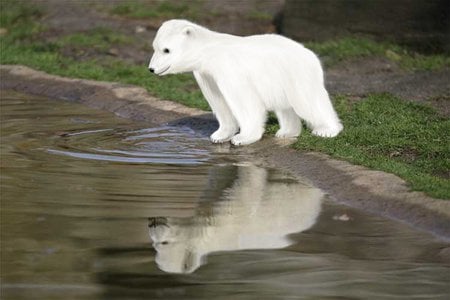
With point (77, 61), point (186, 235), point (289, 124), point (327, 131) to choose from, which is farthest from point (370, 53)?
point (186, 235)

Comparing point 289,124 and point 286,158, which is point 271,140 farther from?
point 286,158

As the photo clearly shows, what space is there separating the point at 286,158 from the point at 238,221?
2425 mm

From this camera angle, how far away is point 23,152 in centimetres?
981

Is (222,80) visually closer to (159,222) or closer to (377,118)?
(377,118)

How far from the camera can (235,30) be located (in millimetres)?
18125

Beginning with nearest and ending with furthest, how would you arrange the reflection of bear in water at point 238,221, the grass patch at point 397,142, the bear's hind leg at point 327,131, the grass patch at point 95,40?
1. the reflection of bear in water at point 238,221
2. the grass patch at point 397,142
3. the bear's hind leg at point 327,131
4. the grass patch at point 95,40

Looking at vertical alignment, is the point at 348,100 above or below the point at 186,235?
below

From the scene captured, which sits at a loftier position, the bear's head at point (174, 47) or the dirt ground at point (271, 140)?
the bear's head at point (174, 47)

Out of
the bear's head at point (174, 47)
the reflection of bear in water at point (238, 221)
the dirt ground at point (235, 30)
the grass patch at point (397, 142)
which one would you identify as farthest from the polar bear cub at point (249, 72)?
the dirt ground at point (235, 30)

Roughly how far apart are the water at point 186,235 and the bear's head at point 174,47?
2.58 feet

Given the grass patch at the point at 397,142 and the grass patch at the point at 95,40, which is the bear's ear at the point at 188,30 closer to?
the grass patch at the point at 397,142

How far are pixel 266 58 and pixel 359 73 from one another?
17.5 ft

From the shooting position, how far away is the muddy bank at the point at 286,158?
7.39 m

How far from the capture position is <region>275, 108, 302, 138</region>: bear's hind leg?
1030cm
